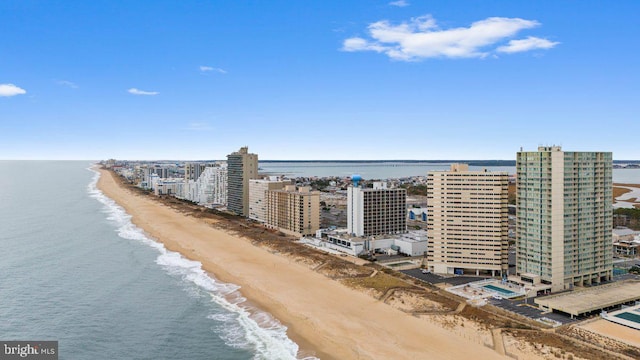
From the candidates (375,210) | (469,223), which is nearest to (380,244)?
(375,210)

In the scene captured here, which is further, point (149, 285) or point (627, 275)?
point (627, 275)

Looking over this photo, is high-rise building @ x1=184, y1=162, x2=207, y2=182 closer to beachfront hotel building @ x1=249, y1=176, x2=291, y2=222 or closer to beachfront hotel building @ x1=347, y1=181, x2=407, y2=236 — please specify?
beachfront hotel building @ x1=249, y1=176, x2=291, y2=222

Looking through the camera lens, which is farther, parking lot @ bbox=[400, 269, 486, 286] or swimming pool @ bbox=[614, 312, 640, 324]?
parking lot @ bbox=[400, 269, 486, 286]

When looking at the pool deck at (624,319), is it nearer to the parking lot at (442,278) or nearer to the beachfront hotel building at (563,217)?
the beachfront hotel building at (563,217)

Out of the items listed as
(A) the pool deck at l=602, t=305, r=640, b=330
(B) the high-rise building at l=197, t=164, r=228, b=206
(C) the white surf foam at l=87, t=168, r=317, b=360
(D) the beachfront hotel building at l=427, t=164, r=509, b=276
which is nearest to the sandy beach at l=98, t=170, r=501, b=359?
(C) the white surf foam at l=87, t=168, r=317, b=360

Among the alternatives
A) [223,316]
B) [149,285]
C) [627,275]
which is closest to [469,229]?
[627,275]

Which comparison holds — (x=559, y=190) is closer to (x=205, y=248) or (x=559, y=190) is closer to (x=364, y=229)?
(x=364, y=229)

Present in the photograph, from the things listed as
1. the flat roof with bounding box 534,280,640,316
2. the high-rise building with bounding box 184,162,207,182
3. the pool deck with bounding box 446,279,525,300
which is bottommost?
the pool deck with bounding box 446,279,525,300

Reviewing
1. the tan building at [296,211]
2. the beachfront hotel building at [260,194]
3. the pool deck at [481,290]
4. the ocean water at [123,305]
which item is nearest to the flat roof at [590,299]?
the pool deck at [481,290]
